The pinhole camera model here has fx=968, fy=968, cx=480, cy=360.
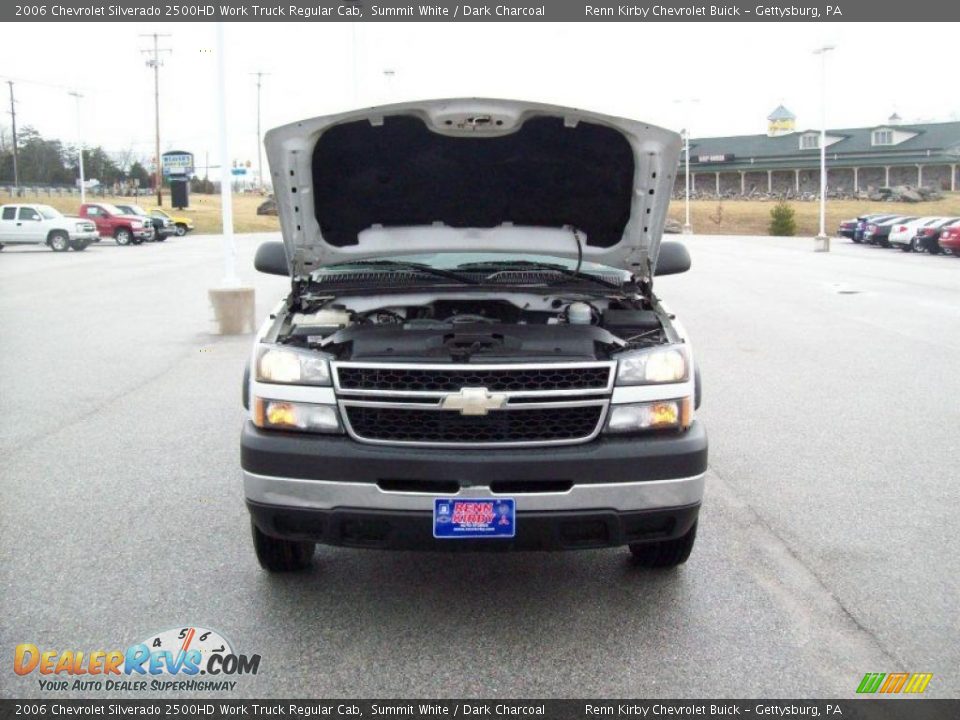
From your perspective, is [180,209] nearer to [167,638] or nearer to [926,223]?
[926,223]

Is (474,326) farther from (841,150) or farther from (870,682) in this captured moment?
(841,150)

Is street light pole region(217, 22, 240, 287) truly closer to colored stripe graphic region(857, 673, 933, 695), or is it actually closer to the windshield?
the windshield

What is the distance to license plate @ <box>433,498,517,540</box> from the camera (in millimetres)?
3643

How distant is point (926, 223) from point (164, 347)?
116 feet

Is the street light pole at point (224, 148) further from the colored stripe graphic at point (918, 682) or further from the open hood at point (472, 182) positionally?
the colored stripe graphic at point (918, 682)

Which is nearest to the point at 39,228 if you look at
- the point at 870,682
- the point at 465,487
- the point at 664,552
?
the point at 664,552

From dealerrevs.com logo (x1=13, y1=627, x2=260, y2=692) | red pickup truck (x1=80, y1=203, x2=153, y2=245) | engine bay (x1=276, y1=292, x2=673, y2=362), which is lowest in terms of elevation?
dealerrevs.com logo (x1=13, y1=627, x2=260, y2=692)

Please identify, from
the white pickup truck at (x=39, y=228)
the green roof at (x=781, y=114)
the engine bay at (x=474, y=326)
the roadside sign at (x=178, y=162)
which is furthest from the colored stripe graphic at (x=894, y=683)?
the green roof at (x=781, y=114)

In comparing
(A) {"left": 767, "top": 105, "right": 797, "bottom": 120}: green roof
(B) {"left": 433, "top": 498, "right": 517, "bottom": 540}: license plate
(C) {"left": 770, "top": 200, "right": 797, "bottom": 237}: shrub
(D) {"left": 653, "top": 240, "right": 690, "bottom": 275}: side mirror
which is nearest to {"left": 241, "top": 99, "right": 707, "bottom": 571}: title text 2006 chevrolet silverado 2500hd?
(B) {"left": 433, "top": 498, "right": 517, "bottom": 540}: license plate

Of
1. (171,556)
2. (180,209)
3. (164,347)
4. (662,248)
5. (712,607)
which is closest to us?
(712,607)

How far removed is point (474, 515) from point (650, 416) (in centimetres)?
81

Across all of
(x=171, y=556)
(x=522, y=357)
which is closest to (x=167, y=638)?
(x=171, y=556)

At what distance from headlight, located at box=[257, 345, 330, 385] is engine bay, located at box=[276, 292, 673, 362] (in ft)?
0.33

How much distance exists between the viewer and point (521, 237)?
5.32m
